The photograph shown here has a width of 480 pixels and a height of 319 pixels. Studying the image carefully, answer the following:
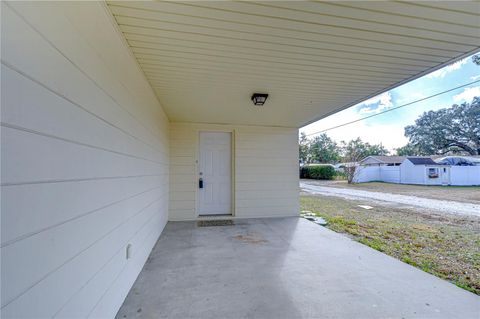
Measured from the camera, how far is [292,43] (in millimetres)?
2008

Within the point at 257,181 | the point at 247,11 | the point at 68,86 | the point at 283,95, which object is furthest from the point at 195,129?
the point at 68,86

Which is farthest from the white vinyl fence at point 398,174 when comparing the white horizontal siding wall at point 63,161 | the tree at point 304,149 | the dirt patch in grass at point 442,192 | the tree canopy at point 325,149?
the white horizontal siding wall at point 63,161

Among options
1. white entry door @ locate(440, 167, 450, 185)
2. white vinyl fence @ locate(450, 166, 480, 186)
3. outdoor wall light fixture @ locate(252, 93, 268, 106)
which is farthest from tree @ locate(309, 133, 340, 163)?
outdoor wall light fixture @ locate(252, 93, 268, 106)

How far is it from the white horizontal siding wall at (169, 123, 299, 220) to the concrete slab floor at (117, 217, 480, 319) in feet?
5.51

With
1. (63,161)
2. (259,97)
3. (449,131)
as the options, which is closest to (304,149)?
(449,131)

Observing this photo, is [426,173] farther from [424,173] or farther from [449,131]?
[449,131]

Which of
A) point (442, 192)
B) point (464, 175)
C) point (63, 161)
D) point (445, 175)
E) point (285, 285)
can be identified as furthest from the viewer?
point (445, 175)

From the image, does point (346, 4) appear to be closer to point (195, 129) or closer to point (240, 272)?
point (240, 272)

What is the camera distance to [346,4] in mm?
1538

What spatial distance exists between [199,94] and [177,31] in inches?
59.4

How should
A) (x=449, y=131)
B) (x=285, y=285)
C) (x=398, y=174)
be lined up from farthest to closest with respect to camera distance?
(x=449, y=131) < (x=398, y=174) < (x=285, y=285)

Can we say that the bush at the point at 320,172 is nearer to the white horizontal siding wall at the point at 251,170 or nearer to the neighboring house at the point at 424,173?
the neighboring house at the point at 424,173

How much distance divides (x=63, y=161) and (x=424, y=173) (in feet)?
64.1

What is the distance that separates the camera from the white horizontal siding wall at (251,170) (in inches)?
201
